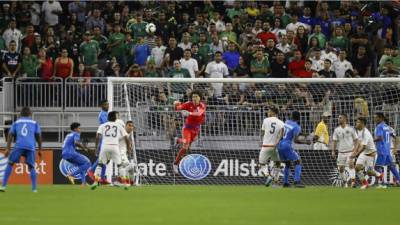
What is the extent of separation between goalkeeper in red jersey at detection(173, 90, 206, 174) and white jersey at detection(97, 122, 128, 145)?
12.3ft

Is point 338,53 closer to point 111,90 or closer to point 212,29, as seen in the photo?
point 212,29

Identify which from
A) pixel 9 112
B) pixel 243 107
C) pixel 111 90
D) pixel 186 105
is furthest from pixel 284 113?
pixel 9 112

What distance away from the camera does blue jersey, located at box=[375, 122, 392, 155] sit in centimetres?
2734

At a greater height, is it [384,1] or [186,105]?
[384,1]

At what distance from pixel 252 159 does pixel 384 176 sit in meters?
3.76

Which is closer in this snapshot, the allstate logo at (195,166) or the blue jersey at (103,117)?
the blue jersey at (103,117)

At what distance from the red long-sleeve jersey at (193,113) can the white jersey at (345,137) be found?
141 inches

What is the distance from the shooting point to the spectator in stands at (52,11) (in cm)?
3356

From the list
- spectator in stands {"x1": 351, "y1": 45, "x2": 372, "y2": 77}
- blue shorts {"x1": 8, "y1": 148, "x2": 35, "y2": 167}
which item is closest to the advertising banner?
blue shorts {"x1": 8, "y1": 148, "x2": 35, "y2": 167}

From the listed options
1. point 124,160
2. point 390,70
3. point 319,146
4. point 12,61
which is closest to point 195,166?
point 319,146

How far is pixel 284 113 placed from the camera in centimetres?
3000

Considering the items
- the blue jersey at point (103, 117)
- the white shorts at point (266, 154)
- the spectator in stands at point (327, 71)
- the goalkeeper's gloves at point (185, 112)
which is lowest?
the white shorts at point (266, 154)

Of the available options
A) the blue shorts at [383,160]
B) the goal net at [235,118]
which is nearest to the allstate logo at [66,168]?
the goal net at [235,118]

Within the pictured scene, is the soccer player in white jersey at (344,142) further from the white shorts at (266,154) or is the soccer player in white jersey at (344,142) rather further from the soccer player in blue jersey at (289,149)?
the white shorts at (266,154)
